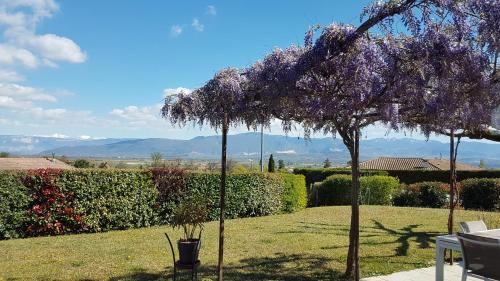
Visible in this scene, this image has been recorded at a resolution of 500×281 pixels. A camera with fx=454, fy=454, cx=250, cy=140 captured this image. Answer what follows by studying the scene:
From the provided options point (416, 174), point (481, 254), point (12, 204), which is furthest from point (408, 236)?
point (416, 174)

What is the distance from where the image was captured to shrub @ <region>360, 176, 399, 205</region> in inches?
782

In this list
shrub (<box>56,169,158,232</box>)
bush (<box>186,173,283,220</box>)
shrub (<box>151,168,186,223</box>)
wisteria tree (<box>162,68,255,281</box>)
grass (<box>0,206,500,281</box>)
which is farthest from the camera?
bush (<box>186,173,283,220</box>)

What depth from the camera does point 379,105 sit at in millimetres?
5328

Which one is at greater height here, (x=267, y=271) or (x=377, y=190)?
(x=377, y=190)

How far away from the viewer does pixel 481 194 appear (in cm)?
1781

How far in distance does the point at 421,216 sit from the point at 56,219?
1062 centimetres

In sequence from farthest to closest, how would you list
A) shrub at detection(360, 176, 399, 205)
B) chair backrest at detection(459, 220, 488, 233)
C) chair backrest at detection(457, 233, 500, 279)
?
shrub at detection(360, 176, 399, 205), chair backrest at detection(459, 220, 488, 233), chair backrest at detection(457, 233, 500, 279)

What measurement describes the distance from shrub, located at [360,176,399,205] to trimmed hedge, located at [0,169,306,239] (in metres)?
6.44

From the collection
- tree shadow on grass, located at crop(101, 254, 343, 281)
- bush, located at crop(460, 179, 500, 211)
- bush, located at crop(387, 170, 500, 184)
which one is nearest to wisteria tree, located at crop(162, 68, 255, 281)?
tree shadow on grass, located at crop(101, 254, 343, 281)

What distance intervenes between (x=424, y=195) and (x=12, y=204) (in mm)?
15274

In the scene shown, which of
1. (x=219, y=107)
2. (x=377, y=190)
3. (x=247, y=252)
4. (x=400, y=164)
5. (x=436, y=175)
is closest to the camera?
(x=219, y=107)

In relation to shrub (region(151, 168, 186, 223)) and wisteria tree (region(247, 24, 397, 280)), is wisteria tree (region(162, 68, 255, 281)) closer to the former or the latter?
wisteria tree (region(247, 24, 397, 280))

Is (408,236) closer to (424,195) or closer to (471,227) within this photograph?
(471,227)

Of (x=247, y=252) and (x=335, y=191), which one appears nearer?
(x=247, y=252)
